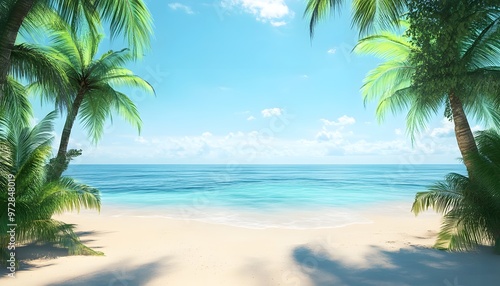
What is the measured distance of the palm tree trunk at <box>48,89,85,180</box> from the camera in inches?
309

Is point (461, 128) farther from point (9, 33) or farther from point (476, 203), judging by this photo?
point (9, 33)

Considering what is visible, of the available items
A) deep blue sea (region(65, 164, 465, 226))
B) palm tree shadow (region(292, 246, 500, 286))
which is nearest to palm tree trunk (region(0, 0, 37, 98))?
palm tree shadow (region(292, 246, 500, 286))

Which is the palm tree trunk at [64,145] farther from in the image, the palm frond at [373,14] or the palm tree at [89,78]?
the palm frond at [373,14]

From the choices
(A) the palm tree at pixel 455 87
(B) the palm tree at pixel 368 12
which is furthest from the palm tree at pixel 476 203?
(B) the palm tree at pixel 368 12

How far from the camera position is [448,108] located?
7.77 meters

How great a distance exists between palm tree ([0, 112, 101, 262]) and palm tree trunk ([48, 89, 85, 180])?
4.74 feet

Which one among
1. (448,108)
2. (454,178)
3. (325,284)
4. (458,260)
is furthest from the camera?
(448,108)

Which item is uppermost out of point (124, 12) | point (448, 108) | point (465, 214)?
point (124, 12)

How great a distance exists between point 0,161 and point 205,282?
4429 millimetres

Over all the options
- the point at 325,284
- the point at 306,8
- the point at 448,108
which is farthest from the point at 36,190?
the point at 448,108

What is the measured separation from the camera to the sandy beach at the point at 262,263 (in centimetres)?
481

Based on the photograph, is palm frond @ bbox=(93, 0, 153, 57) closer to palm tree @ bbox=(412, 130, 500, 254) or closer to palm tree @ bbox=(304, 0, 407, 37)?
palm tree @ bbox=(304, 0, 407, 37)

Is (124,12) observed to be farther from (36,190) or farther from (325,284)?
(325,284)

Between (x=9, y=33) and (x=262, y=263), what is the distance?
5909mm
